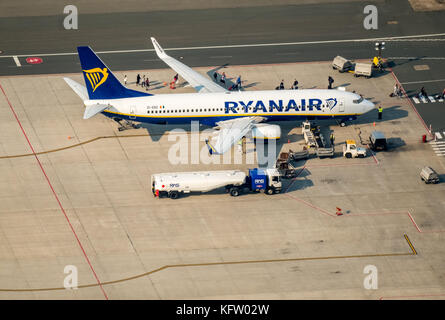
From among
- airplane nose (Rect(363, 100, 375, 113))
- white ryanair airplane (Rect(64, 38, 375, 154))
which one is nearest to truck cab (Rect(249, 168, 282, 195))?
white ryanair airplane (Rect(64, 38, 375, 154))

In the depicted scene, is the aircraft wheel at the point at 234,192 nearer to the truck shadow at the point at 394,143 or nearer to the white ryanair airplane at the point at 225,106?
the white ryanair airplane at the point at 225,106

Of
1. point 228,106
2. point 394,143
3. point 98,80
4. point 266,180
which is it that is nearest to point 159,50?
point 98,80

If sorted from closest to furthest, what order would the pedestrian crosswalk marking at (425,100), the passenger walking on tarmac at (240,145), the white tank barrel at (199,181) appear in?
1. the white tank barrel at (199,181)
2. the passenger walking on tarmac at (240,145)
3. the pedestrian crosswalk marking at (425,100)

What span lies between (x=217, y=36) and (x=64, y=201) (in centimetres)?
4889

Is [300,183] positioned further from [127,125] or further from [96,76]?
[96,76]

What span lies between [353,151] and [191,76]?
28.2 meters

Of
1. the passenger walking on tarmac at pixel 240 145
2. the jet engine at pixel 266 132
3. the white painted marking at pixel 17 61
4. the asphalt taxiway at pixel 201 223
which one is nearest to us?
the asphalt taxiway at pixel 201 223

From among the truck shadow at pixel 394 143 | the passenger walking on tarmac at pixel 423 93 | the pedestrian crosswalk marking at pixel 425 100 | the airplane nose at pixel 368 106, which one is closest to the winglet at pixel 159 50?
the airplane nose at pixel 368 106

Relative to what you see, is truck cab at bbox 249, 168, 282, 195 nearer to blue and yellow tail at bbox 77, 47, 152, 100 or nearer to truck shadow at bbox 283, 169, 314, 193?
truck shadow at bbox 283, 169, 314, 193

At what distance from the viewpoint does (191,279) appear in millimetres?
77688

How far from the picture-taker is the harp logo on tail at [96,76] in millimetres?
94500

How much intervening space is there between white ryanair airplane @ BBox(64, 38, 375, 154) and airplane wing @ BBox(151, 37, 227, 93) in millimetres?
4637

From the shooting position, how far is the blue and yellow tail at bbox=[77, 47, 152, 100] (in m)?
93.4
